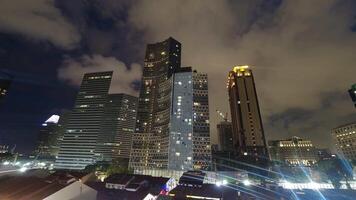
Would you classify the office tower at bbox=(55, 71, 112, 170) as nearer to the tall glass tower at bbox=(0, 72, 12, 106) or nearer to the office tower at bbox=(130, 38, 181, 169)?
the office tower at bbox=(130, 38, 181, 169)

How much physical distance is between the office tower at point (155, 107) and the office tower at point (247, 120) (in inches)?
1924

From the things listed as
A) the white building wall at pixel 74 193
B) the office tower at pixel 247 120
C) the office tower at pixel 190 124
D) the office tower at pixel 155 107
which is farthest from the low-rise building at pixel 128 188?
the office tower at pixel 247 120

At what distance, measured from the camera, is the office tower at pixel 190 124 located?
110250mm

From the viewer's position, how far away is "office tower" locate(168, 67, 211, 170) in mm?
110250

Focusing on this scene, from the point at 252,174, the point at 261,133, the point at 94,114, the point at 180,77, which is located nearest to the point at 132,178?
the point at 252,174

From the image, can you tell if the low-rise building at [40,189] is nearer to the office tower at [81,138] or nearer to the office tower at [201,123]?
the office tower at [201,123]

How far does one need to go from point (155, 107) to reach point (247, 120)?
66.0 metres

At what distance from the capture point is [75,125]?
620 ft

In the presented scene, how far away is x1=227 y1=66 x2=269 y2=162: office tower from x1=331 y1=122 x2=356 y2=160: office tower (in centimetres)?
5145

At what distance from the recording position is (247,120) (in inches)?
5492

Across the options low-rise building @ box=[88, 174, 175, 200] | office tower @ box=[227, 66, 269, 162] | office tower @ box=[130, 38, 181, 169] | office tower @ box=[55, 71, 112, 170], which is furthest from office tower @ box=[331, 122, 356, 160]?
office tower @ box=[55, 71, 112, 170]

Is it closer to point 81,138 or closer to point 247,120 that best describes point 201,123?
point 247,120

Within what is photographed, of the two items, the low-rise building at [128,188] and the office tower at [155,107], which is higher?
the office tower at [155,107]

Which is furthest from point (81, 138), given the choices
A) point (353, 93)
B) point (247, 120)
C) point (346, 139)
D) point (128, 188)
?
point (346, 139)
